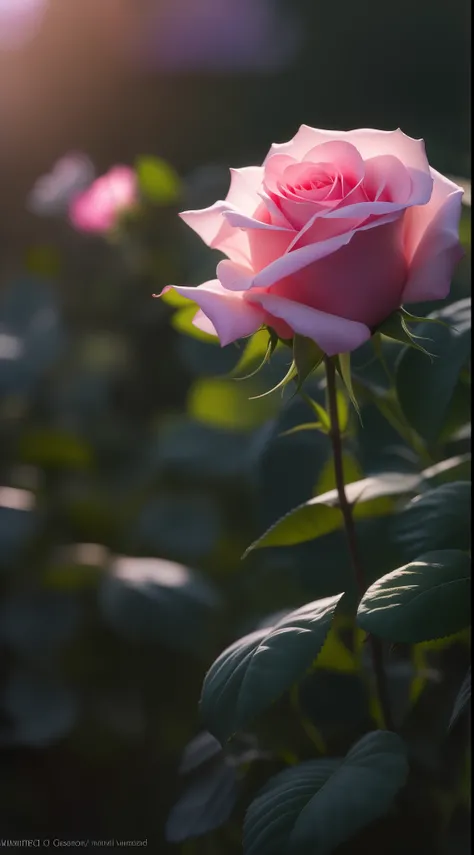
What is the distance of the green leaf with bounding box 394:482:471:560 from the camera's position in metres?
0.57

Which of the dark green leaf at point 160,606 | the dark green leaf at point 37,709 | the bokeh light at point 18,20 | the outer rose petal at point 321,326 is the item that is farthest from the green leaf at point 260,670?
the bokeh light at point 18,20

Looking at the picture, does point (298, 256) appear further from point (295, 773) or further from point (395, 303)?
point (295, 773)

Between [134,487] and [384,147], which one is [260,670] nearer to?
[384,147]

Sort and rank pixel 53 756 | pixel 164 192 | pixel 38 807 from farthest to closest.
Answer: pixel 164 192 → pixel 53 756 → pixel 38 807

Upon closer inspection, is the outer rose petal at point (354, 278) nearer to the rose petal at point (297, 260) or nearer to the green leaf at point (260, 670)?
the rose petal at point (297, 260)

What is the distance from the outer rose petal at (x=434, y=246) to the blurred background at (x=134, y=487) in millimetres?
200

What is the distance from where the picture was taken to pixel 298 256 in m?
0.42

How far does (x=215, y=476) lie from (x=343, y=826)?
0.93 metres

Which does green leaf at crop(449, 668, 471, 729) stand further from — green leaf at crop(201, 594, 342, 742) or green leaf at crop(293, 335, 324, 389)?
green leaf at crop(293, 335, 324, 389)

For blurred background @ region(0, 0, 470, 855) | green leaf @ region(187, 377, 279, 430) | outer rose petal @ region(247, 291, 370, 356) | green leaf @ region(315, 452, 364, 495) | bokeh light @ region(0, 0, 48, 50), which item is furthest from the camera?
bokeh light @ region(0, 0, 48, 50)

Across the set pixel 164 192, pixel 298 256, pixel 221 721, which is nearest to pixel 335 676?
pixel 221 721

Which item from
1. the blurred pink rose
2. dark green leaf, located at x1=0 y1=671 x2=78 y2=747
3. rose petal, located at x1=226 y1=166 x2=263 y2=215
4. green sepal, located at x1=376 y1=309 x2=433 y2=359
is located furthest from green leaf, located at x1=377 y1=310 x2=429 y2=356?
the blurred pink rose

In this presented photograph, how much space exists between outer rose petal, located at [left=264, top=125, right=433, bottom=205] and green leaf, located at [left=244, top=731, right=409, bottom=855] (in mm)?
285

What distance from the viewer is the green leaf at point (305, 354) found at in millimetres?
456
